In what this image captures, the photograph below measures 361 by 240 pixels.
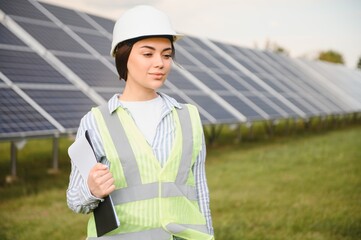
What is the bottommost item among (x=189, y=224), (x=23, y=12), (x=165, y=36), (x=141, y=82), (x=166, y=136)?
(x=189, y=224)

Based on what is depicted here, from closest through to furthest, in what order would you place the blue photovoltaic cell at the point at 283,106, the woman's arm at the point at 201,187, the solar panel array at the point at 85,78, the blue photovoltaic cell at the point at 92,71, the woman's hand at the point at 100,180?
the woman's hand at the point at 100,180 → the woman's arm at the point at 201,187 → the solar panel array at the point at 85,78 → the blue photovoltaic cell at the point at 92,71 → the blue photovoltaic cell at the point at 283,106

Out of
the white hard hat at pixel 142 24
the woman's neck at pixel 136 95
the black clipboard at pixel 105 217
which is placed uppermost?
the white hard hat at pixel 142 24

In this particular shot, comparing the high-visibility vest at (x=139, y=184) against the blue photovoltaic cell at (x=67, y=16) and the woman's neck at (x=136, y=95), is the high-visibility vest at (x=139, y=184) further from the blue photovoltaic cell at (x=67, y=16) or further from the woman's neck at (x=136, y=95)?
the blue photovoltaic cell at (x=67, y=16)

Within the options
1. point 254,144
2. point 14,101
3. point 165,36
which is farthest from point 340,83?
point 165,36

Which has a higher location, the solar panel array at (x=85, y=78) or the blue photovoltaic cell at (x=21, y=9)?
the blue photovoltaic cell at (x=21, y=9)

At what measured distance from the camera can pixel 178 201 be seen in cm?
215

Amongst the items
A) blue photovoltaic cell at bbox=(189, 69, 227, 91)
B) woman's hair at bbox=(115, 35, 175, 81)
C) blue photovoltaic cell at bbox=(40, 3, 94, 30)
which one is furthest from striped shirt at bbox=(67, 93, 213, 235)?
blue photovoltaic cell at bbox=(189, 69, 227, 91)

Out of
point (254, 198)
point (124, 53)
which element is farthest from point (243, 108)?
point (124, 53)

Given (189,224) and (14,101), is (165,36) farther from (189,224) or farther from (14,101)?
(14,101)

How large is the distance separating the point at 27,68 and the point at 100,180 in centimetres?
698

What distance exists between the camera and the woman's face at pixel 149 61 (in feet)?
7.12

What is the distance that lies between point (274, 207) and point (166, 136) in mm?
5068

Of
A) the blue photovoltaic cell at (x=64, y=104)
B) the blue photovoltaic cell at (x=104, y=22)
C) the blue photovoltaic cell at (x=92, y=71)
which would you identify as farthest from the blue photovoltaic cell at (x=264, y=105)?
the blue photovoltaic cell at (x=64, y=104)

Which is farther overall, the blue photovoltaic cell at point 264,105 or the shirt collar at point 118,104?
the blue photovoltaic cell at point 264,105
